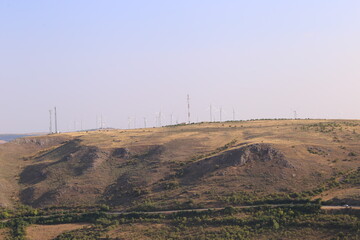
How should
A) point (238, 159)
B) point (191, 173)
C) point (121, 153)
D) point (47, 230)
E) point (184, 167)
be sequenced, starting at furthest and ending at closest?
point (121, 153), point (184, 167), point (191, 173), point (238, 159), point (47, 230)

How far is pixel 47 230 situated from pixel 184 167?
81.8 ft

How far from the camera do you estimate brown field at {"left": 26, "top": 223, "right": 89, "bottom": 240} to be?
179 ft

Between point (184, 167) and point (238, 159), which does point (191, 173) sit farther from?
point (238, 159)

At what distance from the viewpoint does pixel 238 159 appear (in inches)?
2717

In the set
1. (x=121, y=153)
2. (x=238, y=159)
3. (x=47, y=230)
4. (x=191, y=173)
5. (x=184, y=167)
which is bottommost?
(x=47, y=230)

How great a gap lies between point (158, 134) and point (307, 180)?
46.3 m

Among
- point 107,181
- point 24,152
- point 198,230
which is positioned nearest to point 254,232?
point 198,230

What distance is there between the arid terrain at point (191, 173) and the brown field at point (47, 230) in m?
6.72

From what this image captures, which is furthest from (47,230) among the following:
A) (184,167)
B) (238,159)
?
(238,159)

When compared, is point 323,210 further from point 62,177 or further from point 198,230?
point 62,177

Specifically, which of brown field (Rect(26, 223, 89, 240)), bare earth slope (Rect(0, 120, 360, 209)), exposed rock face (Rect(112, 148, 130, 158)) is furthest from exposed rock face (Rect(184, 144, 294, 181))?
brown field (Rect(26, 223, 89, 240))

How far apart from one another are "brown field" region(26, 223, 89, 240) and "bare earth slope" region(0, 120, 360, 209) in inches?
320

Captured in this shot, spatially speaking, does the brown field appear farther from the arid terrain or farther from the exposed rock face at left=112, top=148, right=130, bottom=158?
the exposed rock face at left=112, top=148, right=130, bottom=158

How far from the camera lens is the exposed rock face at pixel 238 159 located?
68438 millimetres
